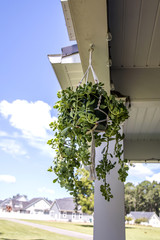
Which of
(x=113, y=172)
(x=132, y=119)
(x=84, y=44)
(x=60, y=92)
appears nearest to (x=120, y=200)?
(x=113, y=172)

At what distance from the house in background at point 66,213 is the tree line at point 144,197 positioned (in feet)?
8.88

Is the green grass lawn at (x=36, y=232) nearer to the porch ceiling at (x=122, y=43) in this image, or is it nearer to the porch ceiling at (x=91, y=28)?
the porch ceiling at (x=122, y=43)

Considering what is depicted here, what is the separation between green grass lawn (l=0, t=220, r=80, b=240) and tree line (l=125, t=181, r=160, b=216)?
4143 millimetres

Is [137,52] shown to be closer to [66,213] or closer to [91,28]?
[91,28]

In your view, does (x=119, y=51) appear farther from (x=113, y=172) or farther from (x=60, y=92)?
(x=113, y=172)

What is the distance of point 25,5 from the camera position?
5.04 meters

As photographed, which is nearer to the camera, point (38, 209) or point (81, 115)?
point (81, 115)

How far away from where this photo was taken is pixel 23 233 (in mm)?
3311

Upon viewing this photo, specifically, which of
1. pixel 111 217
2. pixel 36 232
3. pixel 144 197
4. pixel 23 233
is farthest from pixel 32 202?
pixel 111 217

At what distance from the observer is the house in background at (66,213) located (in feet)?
15.3

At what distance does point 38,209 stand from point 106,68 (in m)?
4.60

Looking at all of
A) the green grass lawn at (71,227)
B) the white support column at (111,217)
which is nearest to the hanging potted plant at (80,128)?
the white support column at (111,217)

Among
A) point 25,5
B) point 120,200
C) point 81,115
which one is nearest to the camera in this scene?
point 81,115

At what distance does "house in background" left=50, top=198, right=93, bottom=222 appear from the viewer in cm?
466
